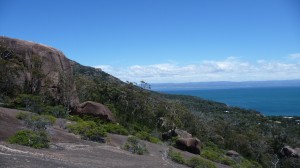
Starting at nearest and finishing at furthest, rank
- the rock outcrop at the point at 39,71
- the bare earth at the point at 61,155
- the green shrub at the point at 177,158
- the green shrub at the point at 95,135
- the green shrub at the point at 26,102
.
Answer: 1. the bare earth at the point at 61,155
2. the green shrub at the point at 95,135
3. the green shrub at the point at 177,158
4. the green shrub at the point at 26,102
5. the rock outcrop at the point at 39,71

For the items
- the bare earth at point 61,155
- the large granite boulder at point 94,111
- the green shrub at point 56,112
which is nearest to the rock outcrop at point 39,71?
the large granite boulder at point 94,111

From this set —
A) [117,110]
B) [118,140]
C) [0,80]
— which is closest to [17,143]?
[118,140]

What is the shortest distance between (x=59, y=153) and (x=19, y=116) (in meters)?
6.76

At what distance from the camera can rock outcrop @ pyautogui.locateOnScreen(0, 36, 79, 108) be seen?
34.5 meters

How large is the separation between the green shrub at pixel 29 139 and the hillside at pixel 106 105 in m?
0.73

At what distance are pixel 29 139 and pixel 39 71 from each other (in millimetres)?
21333

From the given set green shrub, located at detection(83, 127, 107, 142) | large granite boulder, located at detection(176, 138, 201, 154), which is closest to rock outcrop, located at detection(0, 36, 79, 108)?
large granite boulder, located at detection(176, 138, 201, 154)

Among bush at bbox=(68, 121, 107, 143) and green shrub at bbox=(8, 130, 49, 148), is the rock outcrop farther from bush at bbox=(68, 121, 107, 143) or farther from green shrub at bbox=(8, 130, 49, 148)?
green shrub at bbox=(8, 130, 49, 148)

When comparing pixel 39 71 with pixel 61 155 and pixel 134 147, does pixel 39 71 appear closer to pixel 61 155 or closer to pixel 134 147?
pixel 134 147

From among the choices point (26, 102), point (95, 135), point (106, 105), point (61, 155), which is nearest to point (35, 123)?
point (95, 135)

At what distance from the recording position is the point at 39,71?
114ft

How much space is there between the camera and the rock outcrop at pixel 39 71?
34.5 m

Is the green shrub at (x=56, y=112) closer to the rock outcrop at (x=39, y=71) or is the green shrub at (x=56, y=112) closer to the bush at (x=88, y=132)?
the rock outcrop at (x=39, y=71)

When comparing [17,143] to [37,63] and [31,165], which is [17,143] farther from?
[37,63]
